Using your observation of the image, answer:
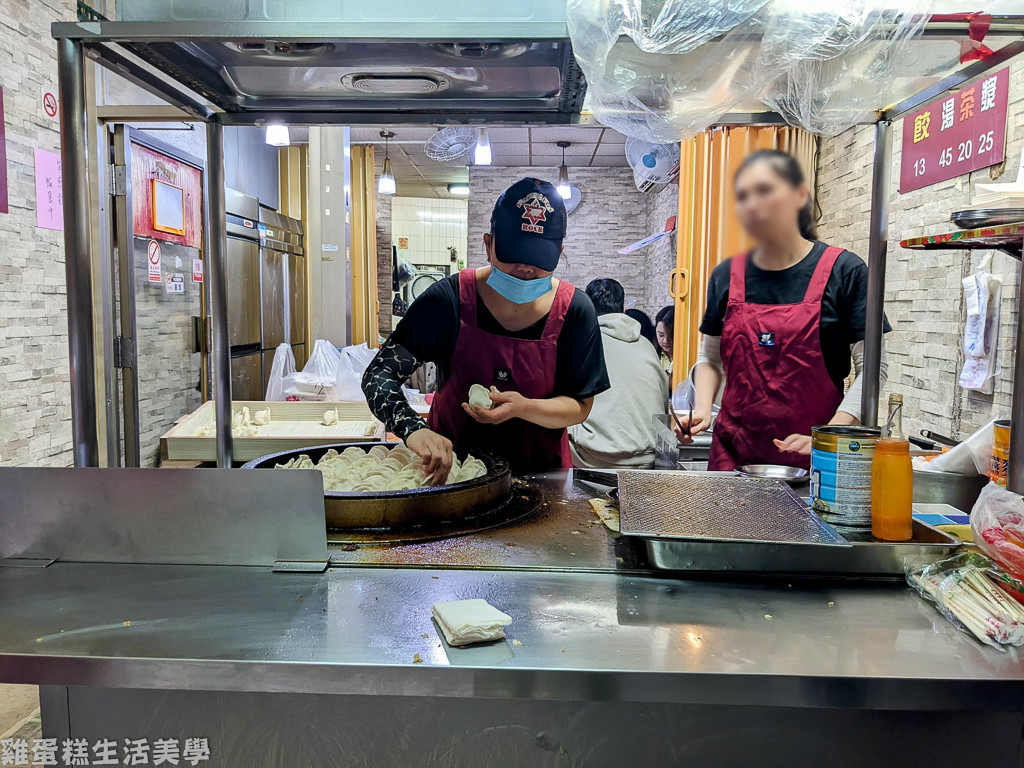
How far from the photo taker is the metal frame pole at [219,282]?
195 cm

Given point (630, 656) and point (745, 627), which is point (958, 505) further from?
point (630, 656)

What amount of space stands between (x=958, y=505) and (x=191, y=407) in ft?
15.3

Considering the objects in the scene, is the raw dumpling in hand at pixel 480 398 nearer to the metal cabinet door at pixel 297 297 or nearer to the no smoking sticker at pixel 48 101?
the no smoking sticker at pixel 48 101

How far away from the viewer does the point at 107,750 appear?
1.19 meters

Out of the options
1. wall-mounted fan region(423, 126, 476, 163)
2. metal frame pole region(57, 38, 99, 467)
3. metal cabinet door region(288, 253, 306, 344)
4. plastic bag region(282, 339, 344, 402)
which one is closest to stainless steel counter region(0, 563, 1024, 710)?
metal frame pole region(57, 38, 99, 467)

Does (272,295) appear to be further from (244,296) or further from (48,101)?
(48,101)

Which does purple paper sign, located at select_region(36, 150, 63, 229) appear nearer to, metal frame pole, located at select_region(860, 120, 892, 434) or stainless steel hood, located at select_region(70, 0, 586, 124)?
stainless steel hood, located at select_region(70, 0, 586, 124)

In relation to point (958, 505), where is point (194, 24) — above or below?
above

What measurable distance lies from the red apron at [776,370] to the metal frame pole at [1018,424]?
919 mm

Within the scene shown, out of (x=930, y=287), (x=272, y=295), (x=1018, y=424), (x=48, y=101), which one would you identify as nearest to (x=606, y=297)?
(x=930, y=287)

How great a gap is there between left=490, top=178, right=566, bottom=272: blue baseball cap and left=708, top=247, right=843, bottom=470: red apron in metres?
0.63

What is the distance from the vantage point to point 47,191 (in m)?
3.43

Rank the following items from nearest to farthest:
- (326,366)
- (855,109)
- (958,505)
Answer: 1. (855,109)
2. (958,505)
3. (326,366)

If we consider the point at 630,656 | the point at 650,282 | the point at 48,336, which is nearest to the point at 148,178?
the point at 48,336
